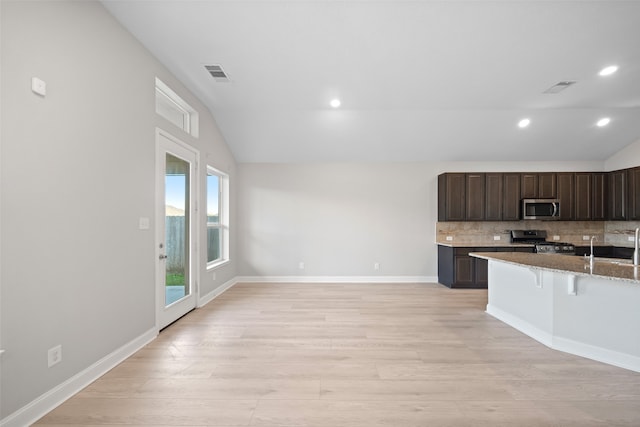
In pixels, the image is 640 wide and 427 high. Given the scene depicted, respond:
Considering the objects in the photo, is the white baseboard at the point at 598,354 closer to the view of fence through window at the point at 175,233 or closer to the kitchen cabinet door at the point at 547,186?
the kitchen cabinet door at the point at 547,186

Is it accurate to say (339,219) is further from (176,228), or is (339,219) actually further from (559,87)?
(559,87)

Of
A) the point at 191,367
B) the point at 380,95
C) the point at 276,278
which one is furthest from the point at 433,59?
the point at 276,278

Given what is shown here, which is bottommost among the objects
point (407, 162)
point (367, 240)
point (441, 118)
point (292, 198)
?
point (367, 240)

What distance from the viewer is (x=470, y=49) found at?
314 centimetres

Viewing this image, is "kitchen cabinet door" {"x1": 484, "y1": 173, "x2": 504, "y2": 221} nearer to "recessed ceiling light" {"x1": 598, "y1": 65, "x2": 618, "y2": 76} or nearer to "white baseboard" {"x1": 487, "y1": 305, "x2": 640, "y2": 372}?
"recessed ceiling light" {"x1": 598, "y1": 65, "x2": 618, "y2": 76}

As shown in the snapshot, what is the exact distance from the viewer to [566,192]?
5914 millimetres

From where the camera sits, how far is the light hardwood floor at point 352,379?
6.62 ft

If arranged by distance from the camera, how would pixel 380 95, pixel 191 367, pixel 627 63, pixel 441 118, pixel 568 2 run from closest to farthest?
pixel 568 2
pixel 191 367
pixel 627 63
pixel 380 95
pixel 441 118

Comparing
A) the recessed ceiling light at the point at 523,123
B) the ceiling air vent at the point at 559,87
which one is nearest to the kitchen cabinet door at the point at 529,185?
the recessed ceiling light at the point at 523,123

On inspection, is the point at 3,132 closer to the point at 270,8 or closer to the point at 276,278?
the point at 270,8

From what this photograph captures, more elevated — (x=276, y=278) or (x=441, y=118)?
(x=441, y=118)

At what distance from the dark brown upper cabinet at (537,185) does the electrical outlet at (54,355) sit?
6.99m

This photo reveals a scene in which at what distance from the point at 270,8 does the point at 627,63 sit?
4.01 m

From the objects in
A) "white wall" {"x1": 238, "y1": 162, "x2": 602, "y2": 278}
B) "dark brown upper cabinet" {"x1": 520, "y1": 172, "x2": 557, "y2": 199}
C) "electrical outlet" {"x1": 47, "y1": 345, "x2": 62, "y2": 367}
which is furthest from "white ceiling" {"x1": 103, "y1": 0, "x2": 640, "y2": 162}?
"electrical outlet" {"x1": 47, "y1": 345, "x2": 62, "y2": 367}
